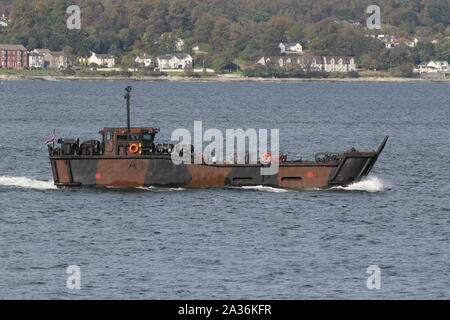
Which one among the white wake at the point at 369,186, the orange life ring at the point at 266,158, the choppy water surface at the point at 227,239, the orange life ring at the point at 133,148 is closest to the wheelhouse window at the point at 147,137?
the orange life ring at the point at 133,148

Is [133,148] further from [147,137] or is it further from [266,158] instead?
[266,158]

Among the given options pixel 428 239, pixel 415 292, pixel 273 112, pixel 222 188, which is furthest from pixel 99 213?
pixel 273 112

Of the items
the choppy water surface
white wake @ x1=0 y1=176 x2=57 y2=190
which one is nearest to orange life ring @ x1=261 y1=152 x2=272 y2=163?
the choppy water surface

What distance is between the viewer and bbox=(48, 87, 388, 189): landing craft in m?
72.6

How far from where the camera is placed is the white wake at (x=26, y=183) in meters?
77.9

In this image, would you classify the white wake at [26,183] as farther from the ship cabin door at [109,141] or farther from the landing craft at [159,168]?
the ship cabin door at [109,141]

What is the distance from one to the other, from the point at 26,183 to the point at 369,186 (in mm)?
24159

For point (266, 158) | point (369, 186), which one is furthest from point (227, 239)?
point (369, 186)

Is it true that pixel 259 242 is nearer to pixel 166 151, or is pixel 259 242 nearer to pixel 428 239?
pixel 428 239

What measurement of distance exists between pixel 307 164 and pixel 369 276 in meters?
21.1

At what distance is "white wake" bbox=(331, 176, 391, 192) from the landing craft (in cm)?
60

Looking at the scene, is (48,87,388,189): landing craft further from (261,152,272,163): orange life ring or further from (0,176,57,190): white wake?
(0,176,57,190): white wake

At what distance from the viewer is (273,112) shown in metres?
188
